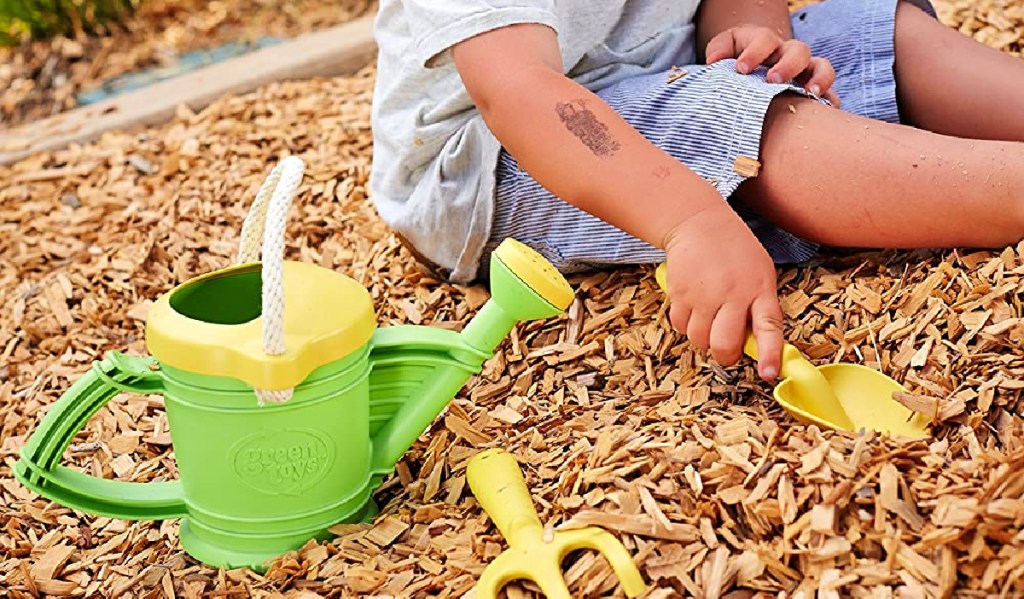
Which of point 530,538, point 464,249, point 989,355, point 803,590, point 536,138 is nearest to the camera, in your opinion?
point 803,590

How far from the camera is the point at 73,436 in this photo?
55.2 inches

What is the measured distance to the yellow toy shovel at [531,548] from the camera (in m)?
1.19

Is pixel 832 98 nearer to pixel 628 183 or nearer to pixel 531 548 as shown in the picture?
pixel 628 183

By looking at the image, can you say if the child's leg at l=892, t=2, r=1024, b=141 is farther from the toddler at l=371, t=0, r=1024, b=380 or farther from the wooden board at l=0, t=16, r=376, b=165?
the wooden board at l=0, t=16, r=376, b=165

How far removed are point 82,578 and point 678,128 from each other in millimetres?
985

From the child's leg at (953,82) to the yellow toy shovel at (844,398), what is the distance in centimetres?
61

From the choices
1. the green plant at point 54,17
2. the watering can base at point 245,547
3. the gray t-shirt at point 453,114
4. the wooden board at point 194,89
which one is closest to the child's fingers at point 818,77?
the gray t-shirt at point 453,114

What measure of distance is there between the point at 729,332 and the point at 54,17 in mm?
2796

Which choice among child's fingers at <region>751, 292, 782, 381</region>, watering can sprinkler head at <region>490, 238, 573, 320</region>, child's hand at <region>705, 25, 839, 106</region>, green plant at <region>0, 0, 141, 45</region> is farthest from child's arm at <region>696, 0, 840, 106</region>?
green plant at <region>0, 0, 141, 45</region>

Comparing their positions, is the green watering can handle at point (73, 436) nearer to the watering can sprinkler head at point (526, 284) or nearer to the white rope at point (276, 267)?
the white rope at point (276, 267)

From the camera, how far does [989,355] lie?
1.41m

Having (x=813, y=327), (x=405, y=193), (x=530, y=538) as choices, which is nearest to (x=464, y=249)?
(x=405, y=193)

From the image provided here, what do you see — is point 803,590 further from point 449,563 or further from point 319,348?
point 319,348

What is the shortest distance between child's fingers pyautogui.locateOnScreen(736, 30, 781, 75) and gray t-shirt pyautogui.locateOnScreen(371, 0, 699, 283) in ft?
0.60
